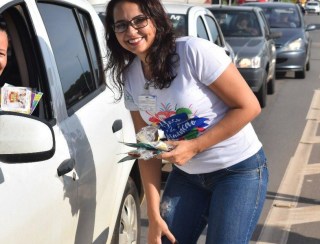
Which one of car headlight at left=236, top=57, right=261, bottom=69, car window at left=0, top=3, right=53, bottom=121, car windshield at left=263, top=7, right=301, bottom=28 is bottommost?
car windshield at left=263, top=7, right=301, bottom=28

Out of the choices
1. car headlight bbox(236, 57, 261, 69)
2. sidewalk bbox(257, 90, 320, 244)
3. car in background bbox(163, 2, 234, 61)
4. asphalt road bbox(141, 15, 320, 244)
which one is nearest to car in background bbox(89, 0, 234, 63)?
car in background bbox(163, 2, 234, 61)

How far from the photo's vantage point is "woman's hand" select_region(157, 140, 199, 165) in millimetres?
2570

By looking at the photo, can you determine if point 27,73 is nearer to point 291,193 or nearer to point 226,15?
point 291,193

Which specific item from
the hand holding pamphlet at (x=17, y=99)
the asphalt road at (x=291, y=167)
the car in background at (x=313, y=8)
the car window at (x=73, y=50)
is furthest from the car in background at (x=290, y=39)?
the car in background at (x=313, y=8)

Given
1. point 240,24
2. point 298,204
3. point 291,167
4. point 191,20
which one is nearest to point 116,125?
point 298,204

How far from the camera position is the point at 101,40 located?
4172 millimetres

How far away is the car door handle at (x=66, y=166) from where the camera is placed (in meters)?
2.76

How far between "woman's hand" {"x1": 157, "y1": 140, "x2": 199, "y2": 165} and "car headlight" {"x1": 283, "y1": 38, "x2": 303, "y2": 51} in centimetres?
1156

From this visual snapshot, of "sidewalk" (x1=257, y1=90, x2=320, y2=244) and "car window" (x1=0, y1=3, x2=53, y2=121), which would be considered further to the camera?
"sidewalk" (x1=257, y1=90, x2=320, y2=244)

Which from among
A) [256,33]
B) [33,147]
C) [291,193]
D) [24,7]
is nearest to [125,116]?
[24,7]

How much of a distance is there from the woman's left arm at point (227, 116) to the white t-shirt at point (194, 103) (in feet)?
0.14

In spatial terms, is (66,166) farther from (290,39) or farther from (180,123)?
(290,39)

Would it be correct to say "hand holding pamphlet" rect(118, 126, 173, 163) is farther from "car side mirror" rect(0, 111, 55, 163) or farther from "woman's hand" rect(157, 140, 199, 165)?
"car side mirror" rect(0, 111, 55, 163)

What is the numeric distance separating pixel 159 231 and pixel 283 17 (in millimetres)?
12984
